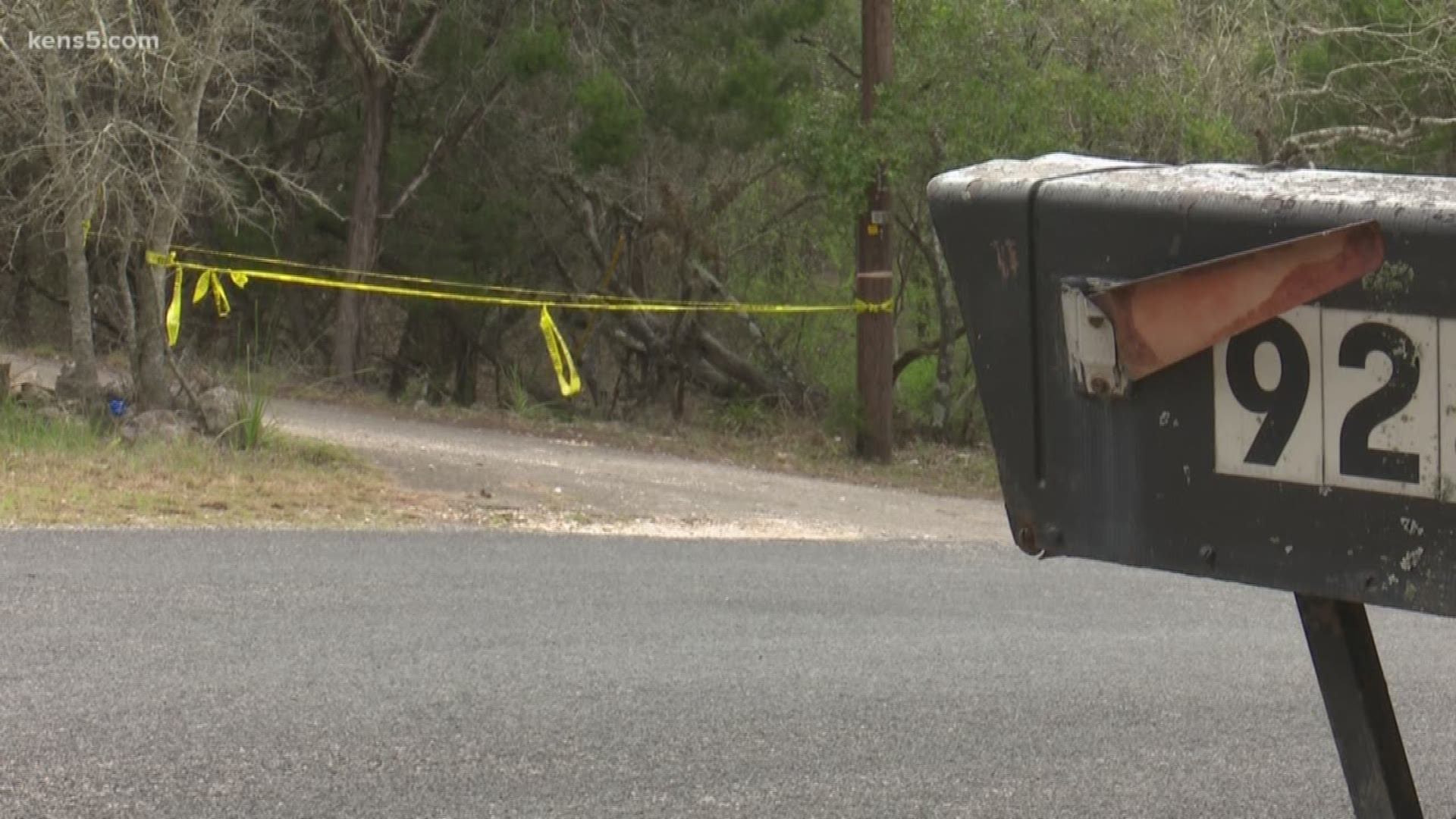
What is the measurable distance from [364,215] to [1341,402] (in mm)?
19423

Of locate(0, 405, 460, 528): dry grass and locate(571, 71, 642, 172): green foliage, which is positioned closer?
locate(0, 405, 460, 528): dry grass

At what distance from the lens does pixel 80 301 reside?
1406 centimetres

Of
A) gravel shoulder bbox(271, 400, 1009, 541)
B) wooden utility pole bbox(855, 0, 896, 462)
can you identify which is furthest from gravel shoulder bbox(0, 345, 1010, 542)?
wooden utility pole bbox(855, 0, 896, 462)

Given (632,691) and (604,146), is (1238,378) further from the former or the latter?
(604,146)

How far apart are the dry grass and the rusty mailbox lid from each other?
8821 millimetres

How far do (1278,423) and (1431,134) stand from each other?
18.8 m

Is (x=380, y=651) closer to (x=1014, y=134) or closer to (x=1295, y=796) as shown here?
(x=1295, y=796)

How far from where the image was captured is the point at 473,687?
642cm

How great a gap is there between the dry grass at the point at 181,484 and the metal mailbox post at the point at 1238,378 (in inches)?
347

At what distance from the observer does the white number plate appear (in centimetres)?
224

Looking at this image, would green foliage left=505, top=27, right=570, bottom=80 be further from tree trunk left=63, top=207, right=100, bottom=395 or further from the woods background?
tree trunk left=63, top=207, right=100, bottom=395

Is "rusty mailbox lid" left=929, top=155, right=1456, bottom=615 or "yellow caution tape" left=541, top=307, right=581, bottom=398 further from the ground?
"rusty mailbox lid" left=929, top=155, right=1456, bottom=615
